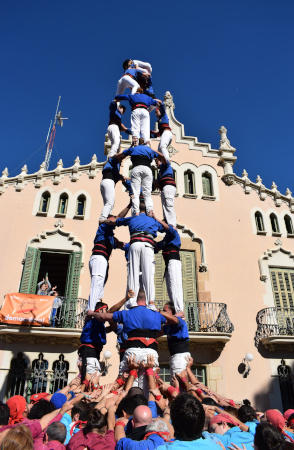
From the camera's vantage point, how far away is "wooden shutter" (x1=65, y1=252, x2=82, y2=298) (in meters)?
13.6

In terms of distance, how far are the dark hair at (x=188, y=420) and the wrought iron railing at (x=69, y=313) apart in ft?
33.8

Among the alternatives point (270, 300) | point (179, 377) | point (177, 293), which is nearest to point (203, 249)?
point (270, 300)

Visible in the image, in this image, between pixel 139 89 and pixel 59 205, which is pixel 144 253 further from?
pixel 59 205

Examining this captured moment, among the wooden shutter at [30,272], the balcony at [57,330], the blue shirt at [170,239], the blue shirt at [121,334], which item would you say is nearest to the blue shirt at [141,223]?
the blue shirt at [170,239]

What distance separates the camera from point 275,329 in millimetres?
13398

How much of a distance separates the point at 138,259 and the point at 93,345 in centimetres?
193

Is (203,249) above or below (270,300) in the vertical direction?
above

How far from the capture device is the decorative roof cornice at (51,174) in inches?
611

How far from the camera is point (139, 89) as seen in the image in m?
10.2

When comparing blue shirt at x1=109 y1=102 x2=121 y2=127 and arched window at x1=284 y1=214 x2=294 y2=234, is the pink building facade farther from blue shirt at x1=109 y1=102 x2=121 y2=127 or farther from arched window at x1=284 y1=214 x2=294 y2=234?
blue shirt at x1=109 y1=102 x2=121 y2=127

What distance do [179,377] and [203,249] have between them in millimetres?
8658

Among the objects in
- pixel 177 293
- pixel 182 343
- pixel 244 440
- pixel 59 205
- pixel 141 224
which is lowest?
pixel 244 440

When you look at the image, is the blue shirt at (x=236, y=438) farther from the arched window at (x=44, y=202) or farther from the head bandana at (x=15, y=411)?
the arched window at (x=44, y=202)

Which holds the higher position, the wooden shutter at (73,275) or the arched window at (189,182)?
the arched window at (189,182)
